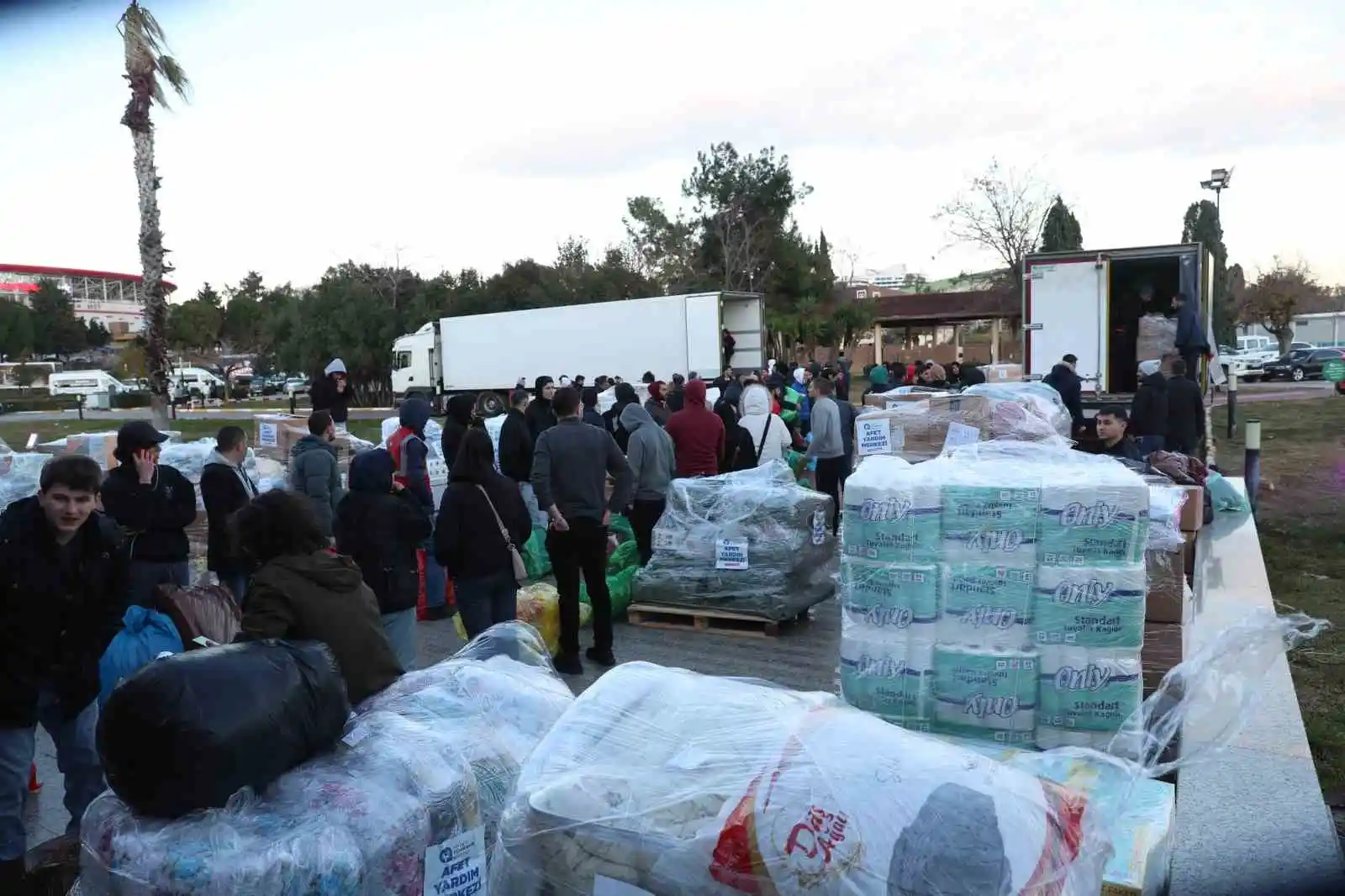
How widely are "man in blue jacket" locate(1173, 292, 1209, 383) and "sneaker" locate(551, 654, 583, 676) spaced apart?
942 cm

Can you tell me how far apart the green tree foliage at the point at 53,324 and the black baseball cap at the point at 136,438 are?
73.3m

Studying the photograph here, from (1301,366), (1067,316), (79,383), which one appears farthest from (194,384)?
(1301,366)

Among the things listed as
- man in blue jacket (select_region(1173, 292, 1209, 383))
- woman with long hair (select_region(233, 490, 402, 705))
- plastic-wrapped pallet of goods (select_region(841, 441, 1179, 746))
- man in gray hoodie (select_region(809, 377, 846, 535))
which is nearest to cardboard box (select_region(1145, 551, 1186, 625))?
plastic-wrapped pallet of goods (select_region(841, 441, 1179, 746))

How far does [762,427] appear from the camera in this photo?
33.7 ft

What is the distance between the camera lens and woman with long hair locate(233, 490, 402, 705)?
3014mm

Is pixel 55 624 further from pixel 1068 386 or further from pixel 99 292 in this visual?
pixel 99 292

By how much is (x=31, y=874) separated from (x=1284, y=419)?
25892 millimetres

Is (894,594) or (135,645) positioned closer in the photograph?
(135,645)

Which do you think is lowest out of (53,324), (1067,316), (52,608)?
(52,608)

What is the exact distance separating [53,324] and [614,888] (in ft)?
260

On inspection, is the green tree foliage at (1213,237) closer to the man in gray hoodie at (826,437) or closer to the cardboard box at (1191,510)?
the man in gray hoodie at (826,437)

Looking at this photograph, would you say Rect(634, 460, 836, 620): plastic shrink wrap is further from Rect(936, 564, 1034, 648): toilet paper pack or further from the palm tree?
the palm tree

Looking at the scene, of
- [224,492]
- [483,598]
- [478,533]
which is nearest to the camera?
[478,533]

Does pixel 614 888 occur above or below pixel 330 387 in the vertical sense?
below
